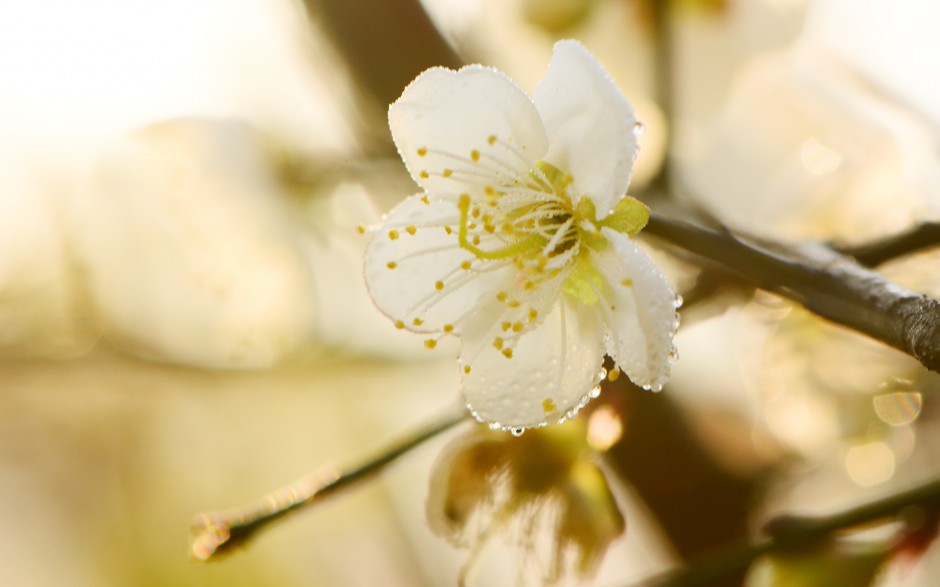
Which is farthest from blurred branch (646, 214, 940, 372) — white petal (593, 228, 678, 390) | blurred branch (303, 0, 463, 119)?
blurred branch (303, 0, 463, 119)

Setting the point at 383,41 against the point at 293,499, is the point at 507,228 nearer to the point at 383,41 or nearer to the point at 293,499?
the point at 293,499

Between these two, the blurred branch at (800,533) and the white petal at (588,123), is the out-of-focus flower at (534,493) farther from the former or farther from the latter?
the white petal at (588,123)

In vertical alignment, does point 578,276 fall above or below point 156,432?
above

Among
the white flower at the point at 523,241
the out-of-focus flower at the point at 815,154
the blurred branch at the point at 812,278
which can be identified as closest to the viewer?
the blurred branch at the point at 812,278

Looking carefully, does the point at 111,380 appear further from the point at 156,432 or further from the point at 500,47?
the point at 500,47

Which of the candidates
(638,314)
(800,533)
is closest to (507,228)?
(638,314)

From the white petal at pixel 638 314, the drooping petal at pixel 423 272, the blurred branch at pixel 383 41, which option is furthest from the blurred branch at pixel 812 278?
the blurred branch at pixel 383 41

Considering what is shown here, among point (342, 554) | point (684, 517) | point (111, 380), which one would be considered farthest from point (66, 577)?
point (684, 517)

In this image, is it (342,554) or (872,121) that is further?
(342,554)
